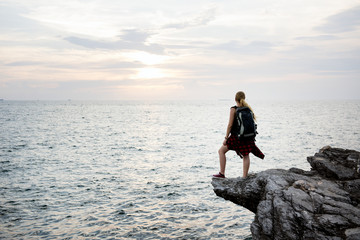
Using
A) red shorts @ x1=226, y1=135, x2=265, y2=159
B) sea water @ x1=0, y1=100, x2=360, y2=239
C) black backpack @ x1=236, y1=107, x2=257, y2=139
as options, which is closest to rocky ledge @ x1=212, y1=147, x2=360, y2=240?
red shorts @ x1=226, y1=135, x2=265, y2=159

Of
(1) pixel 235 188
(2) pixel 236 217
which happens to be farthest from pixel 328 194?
(2) pixel 236 217

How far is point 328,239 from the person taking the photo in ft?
22.3

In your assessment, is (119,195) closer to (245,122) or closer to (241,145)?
(241,145)

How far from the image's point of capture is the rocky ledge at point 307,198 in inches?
276

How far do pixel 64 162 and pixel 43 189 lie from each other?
9789 millimetres

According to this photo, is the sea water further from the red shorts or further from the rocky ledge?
the red shorts

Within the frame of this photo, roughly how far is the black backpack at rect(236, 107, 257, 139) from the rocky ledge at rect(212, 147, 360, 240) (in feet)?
5.09

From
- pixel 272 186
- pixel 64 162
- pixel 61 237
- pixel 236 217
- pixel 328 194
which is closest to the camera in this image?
pixel 328 194

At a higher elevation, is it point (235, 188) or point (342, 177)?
point (342, 177)

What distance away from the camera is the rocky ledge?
23.0 ft

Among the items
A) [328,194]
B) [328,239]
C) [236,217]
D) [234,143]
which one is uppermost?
[234,143]

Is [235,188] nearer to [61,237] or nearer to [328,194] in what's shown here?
[328,194]

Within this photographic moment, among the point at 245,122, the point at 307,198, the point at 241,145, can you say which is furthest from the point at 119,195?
the point at 307,198

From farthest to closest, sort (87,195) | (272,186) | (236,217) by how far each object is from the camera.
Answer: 1. (87,195)
2. (236,217)
3. (272,186)
